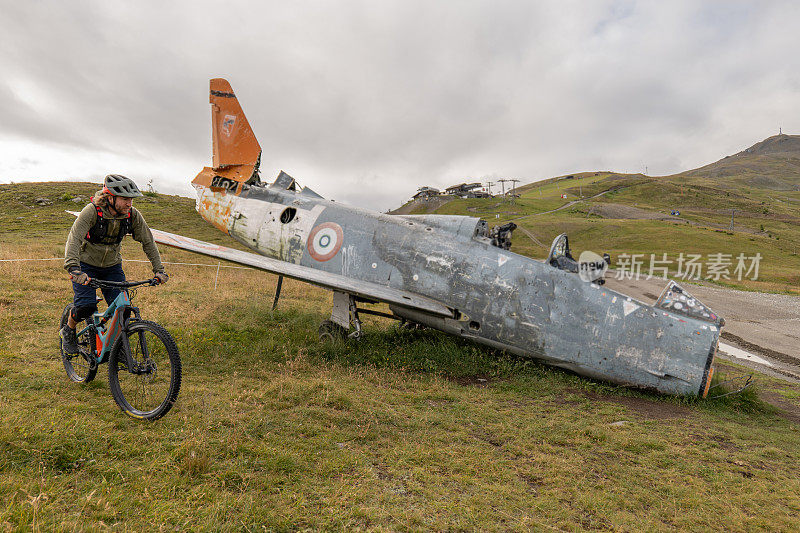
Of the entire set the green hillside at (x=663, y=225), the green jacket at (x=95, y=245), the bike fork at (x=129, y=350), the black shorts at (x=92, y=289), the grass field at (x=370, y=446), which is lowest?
the grass field at (x=370, y=446)

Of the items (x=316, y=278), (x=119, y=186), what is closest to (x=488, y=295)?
(x=316, y=278)

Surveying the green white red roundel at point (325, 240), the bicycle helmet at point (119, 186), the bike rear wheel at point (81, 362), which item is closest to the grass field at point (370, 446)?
the bike rear wheel at point (81, 362)

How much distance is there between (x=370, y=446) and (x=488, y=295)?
154 inches

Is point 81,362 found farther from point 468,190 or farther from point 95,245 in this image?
point 468,190

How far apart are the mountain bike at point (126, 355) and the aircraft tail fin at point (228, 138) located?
23.7 ft

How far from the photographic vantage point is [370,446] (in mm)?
4305

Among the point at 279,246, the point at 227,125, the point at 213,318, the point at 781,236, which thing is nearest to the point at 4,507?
the point at 213,318

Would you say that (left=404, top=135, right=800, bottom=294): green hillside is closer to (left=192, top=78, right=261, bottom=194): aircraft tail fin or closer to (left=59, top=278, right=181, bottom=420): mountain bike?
(left=192, top=78, right=261, bottom=194): aircraft tail fin

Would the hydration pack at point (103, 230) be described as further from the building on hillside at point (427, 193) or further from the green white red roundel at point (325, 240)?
the building on hillside at point (427, 193)

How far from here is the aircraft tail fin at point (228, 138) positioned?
1125cm

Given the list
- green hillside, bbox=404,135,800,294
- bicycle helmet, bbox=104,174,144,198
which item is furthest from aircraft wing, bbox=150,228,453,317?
green hillside, bbox=404,135,800,294

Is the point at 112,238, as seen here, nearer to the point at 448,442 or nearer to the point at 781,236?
the point at 448,442

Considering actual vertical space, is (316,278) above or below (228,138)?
below

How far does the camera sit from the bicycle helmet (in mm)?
4348
